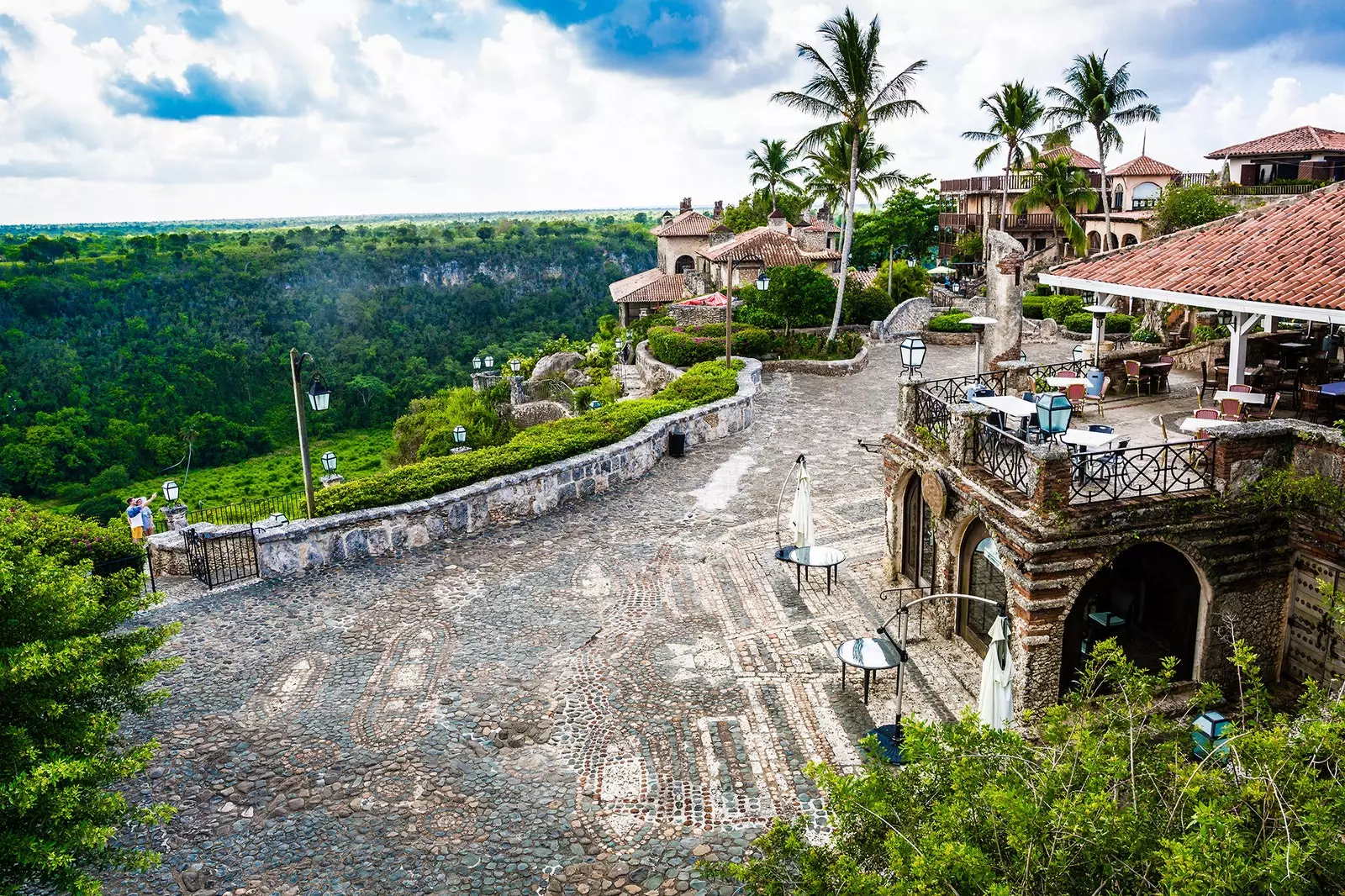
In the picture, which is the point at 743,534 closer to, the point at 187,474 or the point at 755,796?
the point at 755,796

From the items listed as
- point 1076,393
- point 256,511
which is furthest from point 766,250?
point 1076,393

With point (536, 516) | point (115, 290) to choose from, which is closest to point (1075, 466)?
point (536, 516)

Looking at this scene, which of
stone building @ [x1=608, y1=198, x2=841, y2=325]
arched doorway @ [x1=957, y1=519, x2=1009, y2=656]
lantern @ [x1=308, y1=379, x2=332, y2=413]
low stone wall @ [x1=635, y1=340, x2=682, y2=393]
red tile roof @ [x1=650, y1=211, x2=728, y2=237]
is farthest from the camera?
red tile roof @ [x1=650, y1=211, x2=728, y2=237]

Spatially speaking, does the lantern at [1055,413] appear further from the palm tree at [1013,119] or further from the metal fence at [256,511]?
the palm tree at [1013,119]

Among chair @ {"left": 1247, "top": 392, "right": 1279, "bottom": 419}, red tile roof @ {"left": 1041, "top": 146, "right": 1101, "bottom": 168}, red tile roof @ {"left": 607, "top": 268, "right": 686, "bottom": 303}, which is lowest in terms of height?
chair @ {"left": 1247, "top": 392, "right": 1279, "bottom": 419}

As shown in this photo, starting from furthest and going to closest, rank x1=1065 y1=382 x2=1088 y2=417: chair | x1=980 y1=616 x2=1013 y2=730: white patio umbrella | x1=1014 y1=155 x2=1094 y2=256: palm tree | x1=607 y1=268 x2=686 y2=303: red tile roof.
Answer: x1=607 y1=268 x2=686 y2=303: red tile roof < x1=1014 y1=155 x2=1094 y2=256: palm tree < x1=1065 y1=382 x2=1088 y2=417: chair < x1=980 y1=616 x2=1013 y2=730: white patio umbrella

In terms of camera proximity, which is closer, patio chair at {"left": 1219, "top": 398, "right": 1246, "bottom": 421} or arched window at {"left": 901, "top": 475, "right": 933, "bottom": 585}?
patio chair at {"left": 1219, "top": 398, "right": 1246, "bottom": 421}

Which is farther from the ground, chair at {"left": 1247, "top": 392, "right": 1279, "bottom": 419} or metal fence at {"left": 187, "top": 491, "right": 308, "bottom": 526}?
chair at {"left": 1247, "top": 392, "right": 1279, "bottom": 419}

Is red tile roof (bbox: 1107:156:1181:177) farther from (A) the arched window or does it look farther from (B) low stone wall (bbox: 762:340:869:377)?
(A) the arched window

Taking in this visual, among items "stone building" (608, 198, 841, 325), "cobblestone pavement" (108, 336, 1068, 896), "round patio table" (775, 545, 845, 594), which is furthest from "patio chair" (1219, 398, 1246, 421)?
"stone building" (608, 198, 841, 325)
